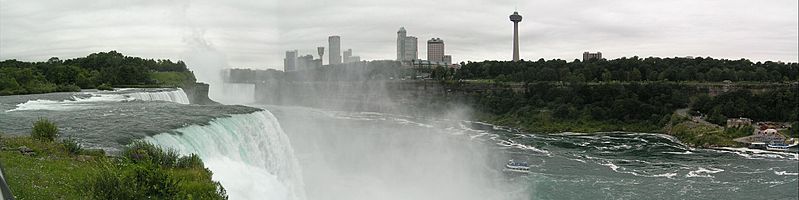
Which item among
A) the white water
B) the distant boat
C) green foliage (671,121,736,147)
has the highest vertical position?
the white water

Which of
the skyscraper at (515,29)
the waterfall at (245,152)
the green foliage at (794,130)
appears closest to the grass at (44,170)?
the waterfall at (245,152)

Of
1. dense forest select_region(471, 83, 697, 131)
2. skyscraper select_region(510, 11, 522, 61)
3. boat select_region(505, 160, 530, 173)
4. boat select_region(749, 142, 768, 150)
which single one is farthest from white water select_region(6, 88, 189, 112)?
skyscraper select_region(510, 11, 522, 61)

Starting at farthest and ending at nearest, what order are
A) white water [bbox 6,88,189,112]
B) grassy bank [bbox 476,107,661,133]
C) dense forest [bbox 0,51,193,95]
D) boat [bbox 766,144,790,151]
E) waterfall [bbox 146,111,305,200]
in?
grassy bank [bbox 476,107,661,133]
boat [bbox 766,144,790,151]
dense forest [bbox 0,51,193,95]
white water [bbox 6,88,189,112]
waterfall [bbox 146,111,305,200]

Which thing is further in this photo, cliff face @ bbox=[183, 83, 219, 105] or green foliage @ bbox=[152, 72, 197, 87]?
green foliage @ bbox=[152, 72, 197, 87]

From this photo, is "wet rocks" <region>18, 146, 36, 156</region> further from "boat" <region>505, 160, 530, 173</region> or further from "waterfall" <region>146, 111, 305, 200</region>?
"boat" <region>505, 160, 530, 173</region>

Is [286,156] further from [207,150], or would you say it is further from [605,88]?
[605,88]

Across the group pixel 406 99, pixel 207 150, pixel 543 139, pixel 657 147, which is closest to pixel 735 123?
pixel 657 147

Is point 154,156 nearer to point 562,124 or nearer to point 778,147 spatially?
point 778,147

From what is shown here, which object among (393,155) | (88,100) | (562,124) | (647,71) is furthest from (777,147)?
(88,100)
